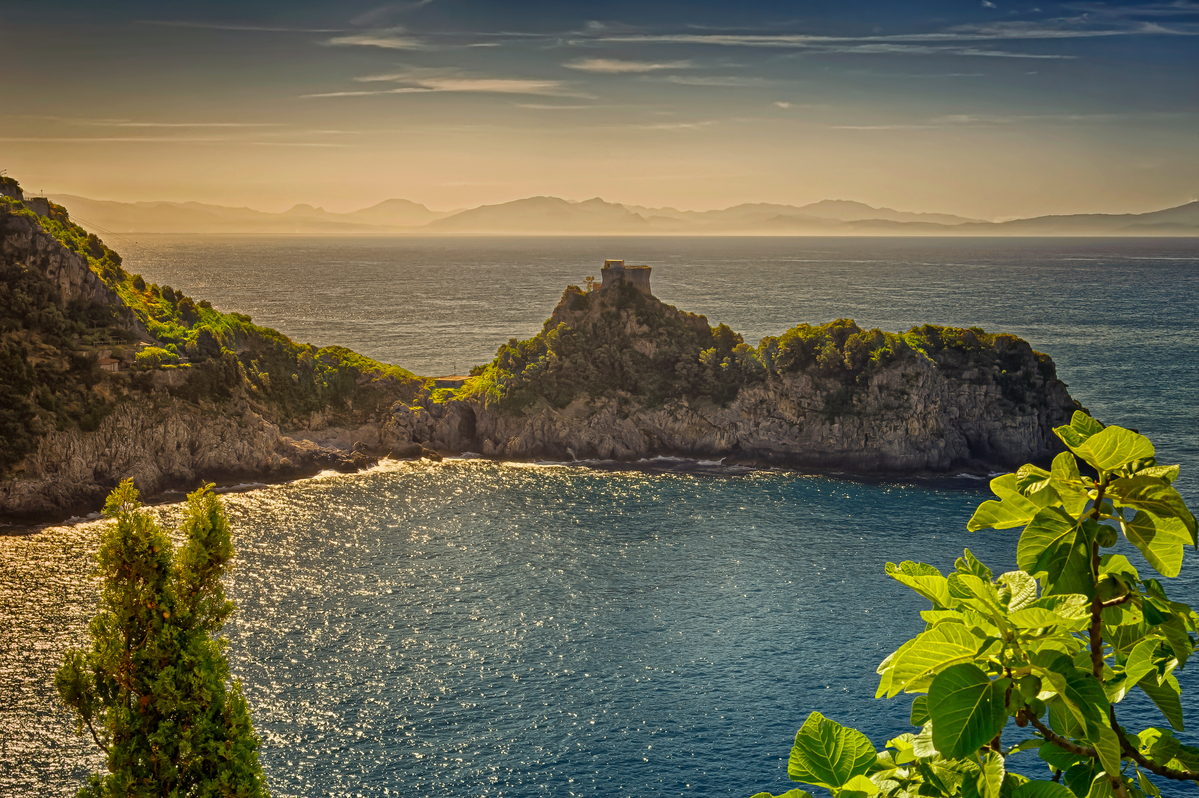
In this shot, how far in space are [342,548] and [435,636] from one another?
1468 cm

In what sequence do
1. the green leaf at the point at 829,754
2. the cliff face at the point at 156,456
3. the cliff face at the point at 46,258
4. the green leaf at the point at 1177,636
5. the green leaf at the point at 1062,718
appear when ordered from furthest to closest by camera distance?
the cliff face at the point at 46,258 < the cliff face at the point at 156,456 < the green leaf at the point at 829,754 < the green leaf at the point at 1177,636 < the green leaf at the point at 1062,718

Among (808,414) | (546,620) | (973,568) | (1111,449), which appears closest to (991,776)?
(973,568)

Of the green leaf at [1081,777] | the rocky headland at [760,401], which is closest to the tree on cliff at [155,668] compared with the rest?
the green leaf at [1081,777]

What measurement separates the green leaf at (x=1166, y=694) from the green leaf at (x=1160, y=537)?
55 centimetres

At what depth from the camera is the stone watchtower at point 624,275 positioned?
87.8 m

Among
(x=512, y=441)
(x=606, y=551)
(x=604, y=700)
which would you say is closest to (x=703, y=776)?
(x=604, y=700)

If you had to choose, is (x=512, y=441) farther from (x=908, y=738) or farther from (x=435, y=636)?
(x=908, y=738)

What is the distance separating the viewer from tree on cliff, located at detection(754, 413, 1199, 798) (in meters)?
3.43

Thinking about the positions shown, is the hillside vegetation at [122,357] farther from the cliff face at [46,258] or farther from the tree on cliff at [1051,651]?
the tree on cliff at [1051,651]

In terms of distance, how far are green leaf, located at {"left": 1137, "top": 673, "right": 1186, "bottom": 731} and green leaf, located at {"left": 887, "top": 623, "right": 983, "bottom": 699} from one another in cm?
100

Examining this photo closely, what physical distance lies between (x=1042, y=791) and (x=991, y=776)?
189mm

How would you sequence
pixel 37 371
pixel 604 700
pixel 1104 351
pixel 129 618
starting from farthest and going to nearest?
pixel 1104 351, pixel 37 371, pixel 604 700, pixel 129 618

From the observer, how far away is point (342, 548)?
56344mm

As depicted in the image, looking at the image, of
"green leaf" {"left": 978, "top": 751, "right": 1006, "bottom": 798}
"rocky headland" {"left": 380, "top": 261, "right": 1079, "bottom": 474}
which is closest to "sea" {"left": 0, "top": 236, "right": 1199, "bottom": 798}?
"rocky headland" {"left": 380, "top": 261, "right": 1079, "bottom": 474}
